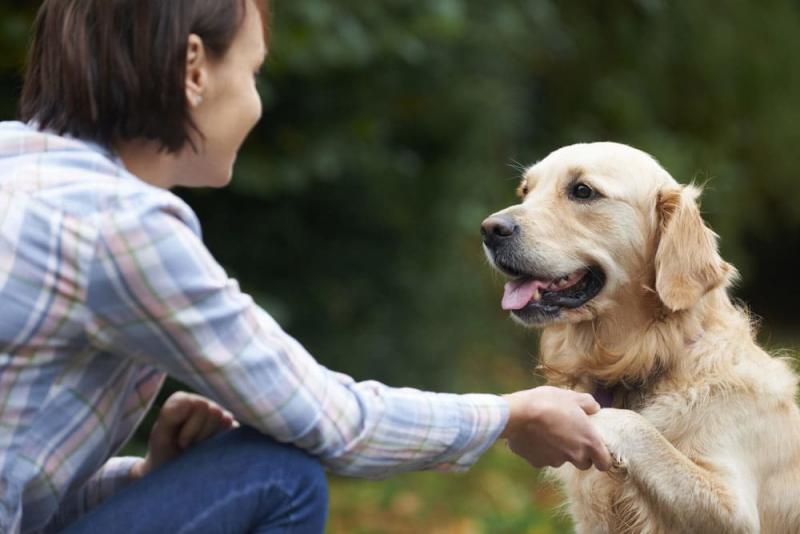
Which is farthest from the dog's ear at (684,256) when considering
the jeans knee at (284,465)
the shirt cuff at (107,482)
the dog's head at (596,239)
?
the shirt cuff at (107,482)

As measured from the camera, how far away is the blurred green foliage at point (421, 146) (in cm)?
525

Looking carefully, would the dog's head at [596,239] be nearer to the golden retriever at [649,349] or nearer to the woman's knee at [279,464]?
the golden retriever at [649,349]

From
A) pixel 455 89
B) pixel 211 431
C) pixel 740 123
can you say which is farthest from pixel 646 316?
pixel 740 123

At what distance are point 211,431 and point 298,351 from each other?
0.43 meters

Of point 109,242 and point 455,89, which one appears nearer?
point 109,242

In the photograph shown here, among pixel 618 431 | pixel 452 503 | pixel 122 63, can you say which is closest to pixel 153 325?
pixel 122 63

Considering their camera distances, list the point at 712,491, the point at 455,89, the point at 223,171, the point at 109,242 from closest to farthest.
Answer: the point at 109,242 → the point at 223,171 → the point at 712,491 → the point at 455,89

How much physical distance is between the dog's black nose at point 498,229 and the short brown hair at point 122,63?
116cm

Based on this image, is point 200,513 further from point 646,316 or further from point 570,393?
point 646,316

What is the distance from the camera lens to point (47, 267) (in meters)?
1.99

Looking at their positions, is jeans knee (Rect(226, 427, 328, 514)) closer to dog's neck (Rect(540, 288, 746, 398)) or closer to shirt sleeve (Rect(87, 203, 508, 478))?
shirt sleeve (Rect(87, 203, 508, 478))

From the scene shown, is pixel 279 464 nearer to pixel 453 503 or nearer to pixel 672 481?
pixel 672 481

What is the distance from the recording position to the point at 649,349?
3014 mm

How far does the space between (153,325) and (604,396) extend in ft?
4.85
